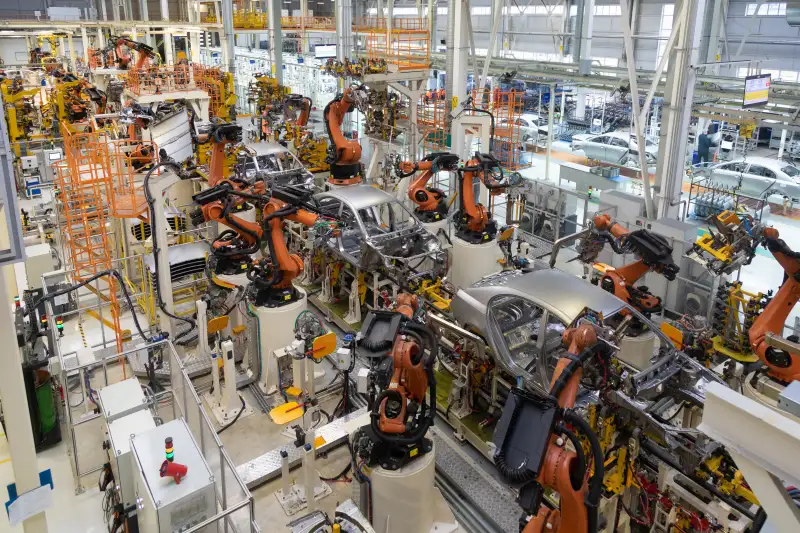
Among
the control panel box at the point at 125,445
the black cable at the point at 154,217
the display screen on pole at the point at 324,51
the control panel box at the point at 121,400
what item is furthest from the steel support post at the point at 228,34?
the control panel box at the point at 125,445

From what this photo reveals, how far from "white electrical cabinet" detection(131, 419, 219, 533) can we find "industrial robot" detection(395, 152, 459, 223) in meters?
6.89

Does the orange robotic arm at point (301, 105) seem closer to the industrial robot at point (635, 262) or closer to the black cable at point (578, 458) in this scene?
the industrial robot at point (635, 262)

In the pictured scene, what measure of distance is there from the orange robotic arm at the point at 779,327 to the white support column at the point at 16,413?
285 inches

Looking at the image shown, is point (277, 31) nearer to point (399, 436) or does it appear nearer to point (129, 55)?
point (129, 55)

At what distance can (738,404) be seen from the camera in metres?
2.16

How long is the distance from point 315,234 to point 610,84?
25.9 ft

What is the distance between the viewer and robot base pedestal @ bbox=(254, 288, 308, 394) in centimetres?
782

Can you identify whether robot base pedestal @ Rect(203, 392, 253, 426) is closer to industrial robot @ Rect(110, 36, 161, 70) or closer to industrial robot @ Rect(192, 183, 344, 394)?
industrial robot @ Rect(192, 183, 344, 394)

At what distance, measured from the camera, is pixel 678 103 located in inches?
396

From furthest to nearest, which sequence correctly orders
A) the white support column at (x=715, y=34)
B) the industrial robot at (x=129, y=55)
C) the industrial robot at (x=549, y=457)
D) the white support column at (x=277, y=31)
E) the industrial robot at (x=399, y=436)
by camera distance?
the white support column at (x=277, y=31) < the industrial robot at (x=129, y=55) < the white support column at (x=715, y=34) < the industrial robot at (x=399, y=436) < the industrial robot at (x=549, y=457)

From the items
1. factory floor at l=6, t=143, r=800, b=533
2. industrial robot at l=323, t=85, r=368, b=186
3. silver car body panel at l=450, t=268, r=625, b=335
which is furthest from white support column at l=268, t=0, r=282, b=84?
silver car body panel at l=450, t=268, r=625, b=335

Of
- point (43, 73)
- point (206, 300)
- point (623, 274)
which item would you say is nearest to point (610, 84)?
point (623, 274)

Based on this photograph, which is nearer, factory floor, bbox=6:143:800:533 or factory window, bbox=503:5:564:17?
factory floor, bbox=6:143:800:533

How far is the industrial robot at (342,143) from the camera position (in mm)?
13594
